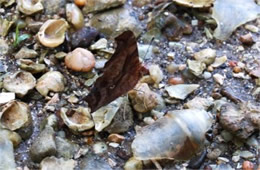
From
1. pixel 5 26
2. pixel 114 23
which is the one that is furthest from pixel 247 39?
pixel 5 26

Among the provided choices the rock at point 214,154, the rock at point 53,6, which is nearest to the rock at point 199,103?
the rock at point 214,154

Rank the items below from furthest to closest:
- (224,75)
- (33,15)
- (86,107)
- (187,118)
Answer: (33,15) < (224,75) < (86,107) < (187,118)

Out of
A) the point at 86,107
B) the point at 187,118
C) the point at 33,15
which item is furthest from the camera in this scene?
the point at 33,15

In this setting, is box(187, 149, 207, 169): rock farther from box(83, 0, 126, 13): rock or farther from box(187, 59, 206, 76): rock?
box(83, 0, 126, 13): rock

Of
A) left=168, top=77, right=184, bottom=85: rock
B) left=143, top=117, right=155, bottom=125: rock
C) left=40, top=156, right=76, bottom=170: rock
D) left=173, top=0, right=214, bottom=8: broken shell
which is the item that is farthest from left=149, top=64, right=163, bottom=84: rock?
left=40, top=156, right=76, bottom=170: rock

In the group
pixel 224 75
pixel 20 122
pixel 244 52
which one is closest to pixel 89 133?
pixel 20 122

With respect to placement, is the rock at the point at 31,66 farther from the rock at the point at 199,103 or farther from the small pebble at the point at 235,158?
the small pebble at the point at 235,158

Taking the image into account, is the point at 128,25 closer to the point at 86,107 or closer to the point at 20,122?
the point at 86,107
